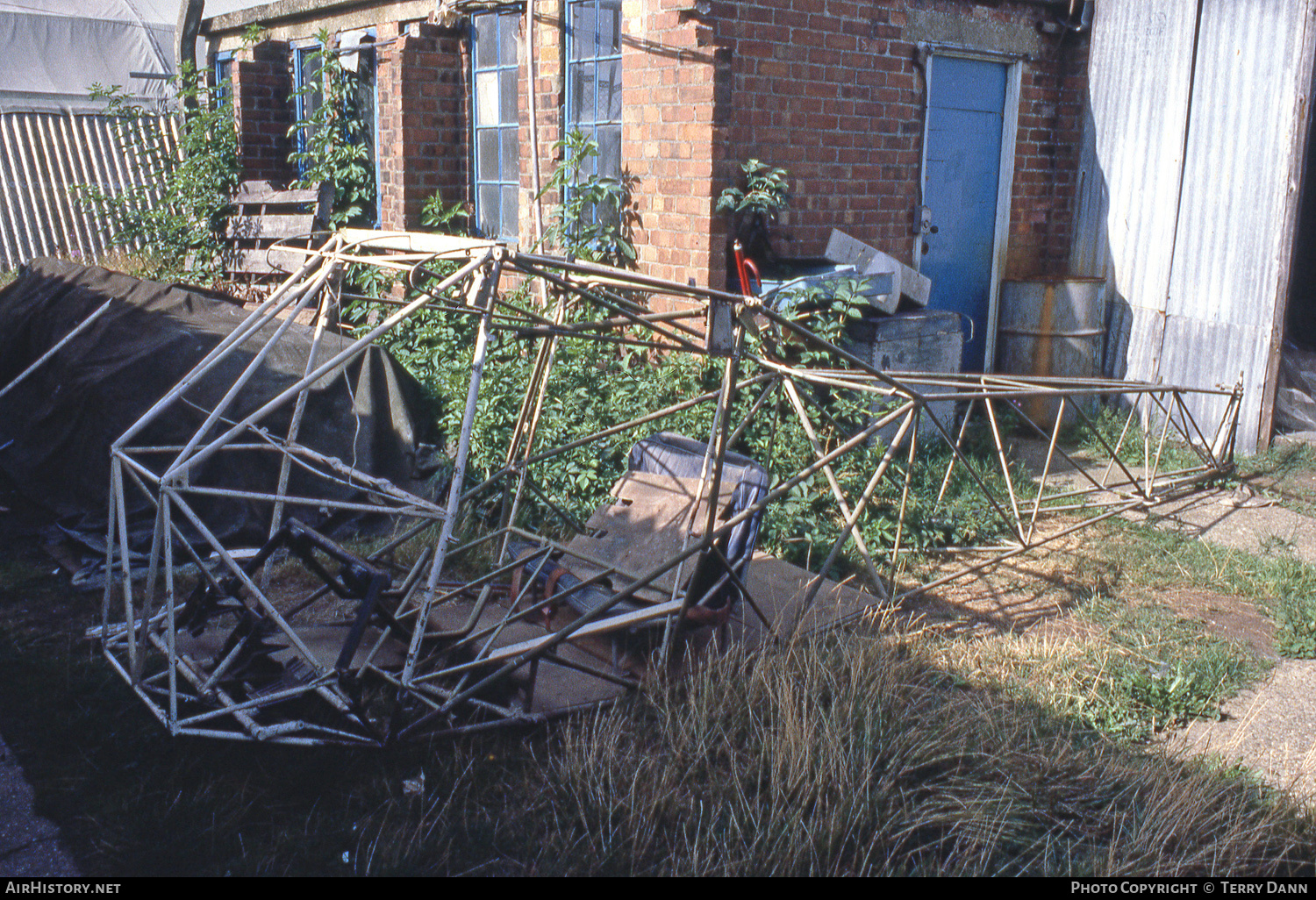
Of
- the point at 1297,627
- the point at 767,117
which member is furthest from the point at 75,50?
the point at 1297,627

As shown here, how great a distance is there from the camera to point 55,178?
1226 centimetres

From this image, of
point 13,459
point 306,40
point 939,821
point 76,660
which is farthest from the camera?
point 306,40

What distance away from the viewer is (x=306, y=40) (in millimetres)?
9867

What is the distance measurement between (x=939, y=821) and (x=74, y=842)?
2.58 meters

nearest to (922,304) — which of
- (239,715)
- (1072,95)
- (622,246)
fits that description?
(622,246)

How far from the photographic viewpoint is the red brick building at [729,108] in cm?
612

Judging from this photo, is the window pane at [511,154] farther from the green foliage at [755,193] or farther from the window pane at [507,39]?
the green foliage at [755,193]

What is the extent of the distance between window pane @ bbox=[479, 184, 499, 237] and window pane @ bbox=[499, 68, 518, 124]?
56 cm

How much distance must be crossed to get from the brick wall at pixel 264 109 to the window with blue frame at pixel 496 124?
263 centimetres

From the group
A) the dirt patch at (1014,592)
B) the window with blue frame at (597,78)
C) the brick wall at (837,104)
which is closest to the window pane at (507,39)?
the window with blue frame at (597,78)

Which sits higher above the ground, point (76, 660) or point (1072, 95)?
point (1072, 95)

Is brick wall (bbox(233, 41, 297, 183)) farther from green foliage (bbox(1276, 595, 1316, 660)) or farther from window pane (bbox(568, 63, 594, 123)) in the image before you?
green foliage (bbox(1276, 595, 1316, 660))
